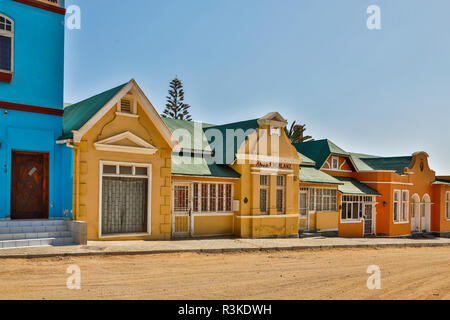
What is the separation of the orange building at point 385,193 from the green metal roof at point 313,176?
1.57 m

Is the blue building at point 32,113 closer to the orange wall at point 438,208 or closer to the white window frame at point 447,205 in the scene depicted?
the orange wall at point 438,208

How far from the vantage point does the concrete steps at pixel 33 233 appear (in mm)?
12320

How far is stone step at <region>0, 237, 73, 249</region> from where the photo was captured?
39.7ft

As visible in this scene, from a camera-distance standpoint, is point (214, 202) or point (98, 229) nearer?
point (98, 229)

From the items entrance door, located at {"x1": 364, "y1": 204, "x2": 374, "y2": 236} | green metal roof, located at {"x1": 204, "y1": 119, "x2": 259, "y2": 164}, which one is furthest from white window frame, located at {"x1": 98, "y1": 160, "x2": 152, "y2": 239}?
entrance door, located at {"x1": 364, "y1": 204, "x2": 374, "y2": 236}

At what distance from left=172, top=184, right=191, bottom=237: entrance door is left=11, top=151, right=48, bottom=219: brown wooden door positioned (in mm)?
4904

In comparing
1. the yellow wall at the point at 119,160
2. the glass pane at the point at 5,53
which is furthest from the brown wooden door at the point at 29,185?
the glass pane at the point at 5,53

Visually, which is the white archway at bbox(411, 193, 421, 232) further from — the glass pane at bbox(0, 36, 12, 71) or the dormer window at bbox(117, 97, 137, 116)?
the glass pane at bbox(0, 36, 12, 71)

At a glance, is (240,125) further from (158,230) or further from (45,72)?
(45,72)

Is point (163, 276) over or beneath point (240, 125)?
beneath

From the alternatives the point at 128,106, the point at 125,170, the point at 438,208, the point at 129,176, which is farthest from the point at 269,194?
the point at 438,208
